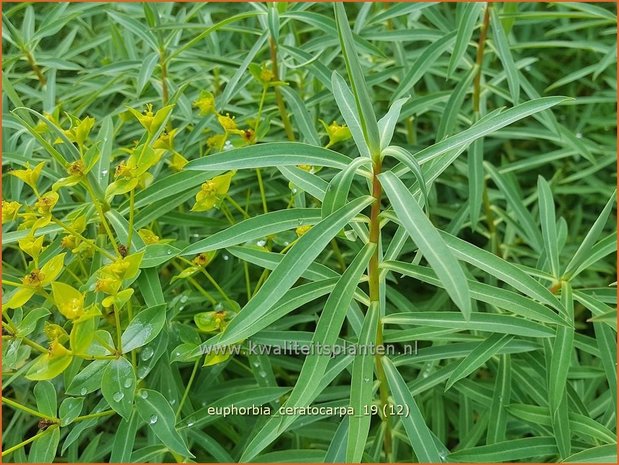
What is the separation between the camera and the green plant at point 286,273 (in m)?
0.86

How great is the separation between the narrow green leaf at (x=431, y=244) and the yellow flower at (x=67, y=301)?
16.4 inches

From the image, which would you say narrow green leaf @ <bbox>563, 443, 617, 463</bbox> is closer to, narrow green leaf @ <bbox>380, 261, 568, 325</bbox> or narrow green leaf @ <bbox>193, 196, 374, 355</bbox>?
narrow green leaf @ <bbox>380, 261, 568, 325</bbox>

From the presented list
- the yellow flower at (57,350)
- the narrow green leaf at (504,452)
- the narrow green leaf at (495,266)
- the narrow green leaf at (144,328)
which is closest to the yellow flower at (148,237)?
the narrow green leaf at (144,328)

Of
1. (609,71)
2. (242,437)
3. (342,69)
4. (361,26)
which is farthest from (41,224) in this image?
(609,71)

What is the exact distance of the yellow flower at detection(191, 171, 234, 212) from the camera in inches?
40.3

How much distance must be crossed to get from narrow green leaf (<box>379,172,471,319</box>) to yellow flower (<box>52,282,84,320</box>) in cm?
42

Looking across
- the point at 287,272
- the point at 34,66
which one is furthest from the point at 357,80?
the point at 34,66

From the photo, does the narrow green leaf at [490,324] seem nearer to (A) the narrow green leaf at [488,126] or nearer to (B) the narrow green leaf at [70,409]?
(A) the narrow green leaf at [488,126]

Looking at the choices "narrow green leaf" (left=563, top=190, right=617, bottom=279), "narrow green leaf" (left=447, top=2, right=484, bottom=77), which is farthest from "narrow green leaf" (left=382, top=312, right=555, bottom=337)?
"narrow green leaf" (left=447, top=2, right=484, bottom=77)

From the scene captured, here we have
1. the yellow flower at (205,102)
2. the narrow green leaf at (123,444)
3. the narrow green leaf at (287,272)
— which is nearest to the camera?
the narrow green leaf at (287,272)

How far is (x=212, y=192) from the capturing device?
1030 mm

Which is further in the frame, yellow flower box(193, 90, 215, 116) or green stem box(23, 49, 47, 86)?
green stem box(23, 49, 47, 86)

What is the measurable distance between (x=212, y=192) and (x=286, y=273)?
0.29 meters

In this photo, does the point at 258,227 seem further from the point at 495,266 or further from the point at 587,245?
the point at 587,245
